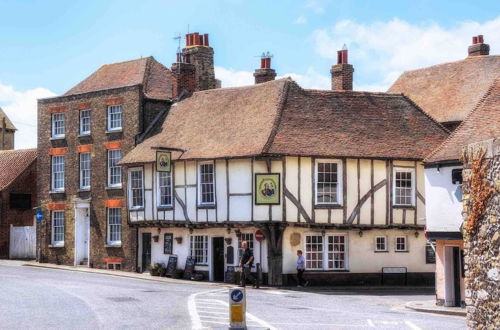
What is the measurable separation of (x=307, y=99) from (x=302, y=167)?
4.10 meters

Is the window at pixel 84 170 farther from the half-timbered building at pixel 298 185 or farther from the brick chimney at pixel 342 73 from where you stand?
the brick chimney at pixel 342 73

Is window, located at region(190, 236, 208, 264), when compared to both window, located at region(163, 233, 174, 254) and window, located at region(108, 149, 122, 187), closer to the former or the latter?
window, located at region(163, 233, 174, 254)

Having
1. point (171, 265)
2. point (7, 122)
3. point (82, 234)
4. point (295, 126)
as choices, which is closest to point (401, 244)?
point (295, 126)

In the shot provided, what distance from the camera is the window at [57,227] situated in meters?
45.8

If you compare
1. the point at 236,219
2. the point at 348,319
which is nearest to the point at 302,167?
the point at 236,219

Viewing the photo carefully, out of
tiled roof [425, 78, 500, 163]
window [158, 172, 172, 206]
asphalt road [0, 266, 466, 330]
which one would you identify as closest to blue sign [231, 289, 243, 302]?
asphalt road [0, 266, 466, 330]

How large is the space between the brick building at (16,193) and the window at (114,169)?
826cm

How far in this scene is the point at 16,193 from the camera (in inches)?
1948

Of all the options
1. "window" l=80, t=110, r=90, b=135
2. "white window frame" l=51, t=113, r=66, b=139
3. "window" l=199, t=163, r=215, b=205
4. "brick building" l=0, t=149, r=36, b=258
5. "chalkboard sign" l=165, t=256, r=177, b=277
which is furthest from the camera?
"brick building" l=0, t=149, r=36, b=258

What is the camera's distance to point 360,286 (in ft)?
120

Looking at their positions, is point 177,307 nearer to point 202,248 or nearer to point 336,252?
point 336,252

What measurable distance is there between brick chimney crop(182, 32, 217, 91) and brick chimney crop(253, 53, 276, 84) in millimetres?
2942

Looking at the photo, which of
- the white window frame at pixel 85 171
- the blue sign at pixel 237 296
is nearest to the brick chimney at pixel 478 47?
the white window frame at pixel 85 171

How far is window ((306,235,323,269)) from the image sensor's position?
3662 centimetres
